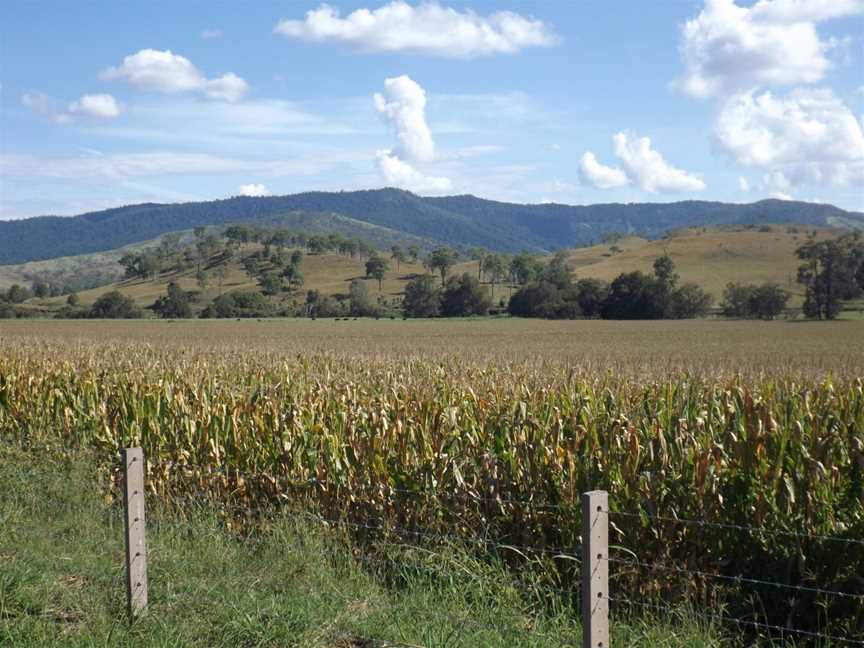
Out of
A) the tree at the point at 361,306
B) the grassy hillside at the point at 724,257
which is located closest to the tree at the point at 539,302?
the tree at the point at 361,306

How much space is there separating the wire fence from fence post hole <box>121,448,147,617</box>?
1.63 m

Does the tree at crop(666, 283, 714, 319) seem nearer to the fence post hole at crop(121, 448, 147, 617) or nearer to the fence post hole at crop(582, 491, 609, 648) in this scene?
the fence post hole at crop(121, 448, 147, 617)

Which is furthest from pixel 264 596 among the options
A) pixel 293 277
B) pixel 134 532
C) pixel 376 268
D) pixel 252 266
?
pixel 252 266

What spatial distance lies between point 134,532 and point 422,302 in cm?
10138

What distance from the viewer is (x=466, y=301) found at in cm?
10400

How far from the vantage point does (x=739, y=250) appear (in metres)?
143

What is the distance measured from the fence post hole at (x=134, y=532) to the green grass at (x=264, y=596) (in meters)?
0.14

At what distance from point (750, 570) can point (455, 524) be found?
2.56m

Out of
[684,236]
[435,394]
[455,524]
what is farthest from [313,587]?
[684,236]

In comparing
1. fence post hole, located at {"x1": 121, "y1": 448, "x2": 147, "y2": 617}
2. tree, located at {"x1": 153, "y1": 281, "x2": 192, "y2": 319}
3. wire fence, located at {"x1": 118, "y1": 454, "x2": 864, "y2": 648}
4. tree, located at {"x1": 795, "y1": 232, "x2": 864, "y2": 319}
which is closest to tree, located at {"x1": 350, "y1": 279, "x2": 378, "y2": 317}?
tree, located at {"x1": 153, "y1": 281, "x2": 192, "y2": 319}

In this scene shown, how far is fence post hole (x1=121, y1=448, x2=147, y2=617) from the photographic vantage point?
236 inches

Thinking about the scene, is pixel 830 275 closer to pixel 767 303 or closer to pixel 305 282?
pixel 767 303

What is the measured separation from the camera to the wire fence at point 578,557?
648cm

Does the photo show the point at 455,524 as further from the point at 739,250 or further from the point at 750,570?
the point at 739,250
